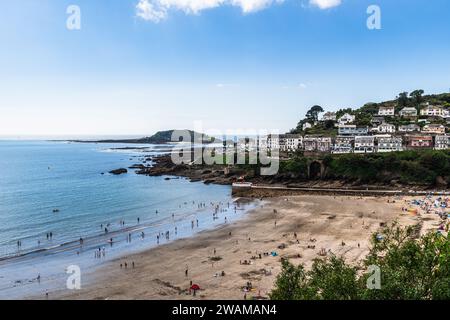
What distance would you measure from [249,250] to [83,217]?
91.2 feet

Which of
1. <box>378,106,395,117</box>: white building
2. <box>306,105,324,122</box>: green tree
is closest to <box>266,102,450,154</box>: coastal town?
<box>378,106,395,117</box>: white building

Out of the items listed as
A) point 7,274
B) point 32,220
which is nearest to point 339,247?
point 7,274

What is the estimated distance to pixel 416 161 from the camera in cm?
7662

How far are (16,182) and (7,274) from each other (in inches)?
A: 2626

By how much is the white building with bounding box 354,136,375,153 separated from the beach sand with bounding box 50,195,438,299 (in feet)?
129

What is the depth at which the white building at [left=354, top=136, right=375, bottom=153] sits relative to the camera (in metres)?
100

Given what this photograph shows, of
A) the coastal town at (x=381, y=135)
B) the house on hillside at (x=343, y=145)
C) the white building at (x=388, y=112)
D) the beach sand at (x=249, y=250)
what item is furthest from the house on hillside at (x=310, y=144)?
the beach sand at (x=249, y=250)

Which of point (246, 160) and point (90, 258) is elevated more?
point (246, 160)

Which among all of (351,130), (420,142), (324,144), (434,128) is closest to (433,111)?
(434,128)

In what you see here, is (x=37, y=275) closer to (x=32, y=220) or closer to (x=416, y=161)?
(x=32, y=220)

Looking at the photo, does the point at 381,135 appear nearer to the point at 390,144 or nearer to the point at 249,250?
the point at 390,144

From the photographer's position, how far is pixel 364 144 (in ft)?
334

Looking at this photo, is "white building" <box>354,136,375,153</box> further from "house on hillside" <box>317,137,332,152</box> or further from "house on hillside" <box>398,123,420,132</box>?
"house on hillside" <box>398,123,420,132</box>
